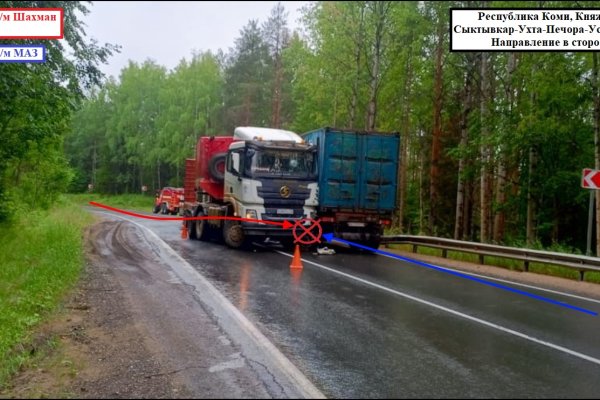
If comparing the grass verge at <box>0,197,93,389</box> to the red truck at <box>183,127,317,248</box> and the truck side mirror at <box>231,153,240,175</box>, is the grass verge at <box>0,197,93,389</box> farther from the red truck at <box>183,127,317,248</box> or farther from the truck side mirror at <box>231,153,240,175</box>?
the truck side mirror at <box>231,153,240,175</box>

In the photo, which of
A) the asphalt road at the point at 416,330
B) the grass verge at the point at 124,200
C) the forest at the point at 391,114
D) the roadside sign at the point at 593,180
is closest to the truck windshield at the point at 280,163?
the asphalt road at the point at 416,330

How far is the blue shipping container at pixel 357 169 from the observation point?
16453mm

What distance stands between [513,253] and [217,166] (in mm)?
9622

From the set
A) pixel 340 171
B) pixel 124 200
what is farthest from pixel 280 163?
pixel 124 200

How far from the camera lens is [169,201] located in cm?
3994

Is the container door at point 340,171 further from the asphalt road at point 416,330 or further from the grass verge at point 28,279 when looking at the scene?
the grass verge at point 28,279

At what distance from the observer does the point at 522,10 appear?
9.66 metres

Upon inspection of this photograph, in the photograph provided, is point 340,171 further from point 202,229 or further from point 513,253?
point 202,229

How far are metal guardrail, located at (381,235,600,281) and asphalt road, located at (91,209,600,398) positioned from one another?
2.12 m

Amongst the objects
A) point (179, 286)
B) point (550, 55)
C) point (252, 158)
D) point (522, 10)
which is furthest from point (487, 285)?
point (550, 55)

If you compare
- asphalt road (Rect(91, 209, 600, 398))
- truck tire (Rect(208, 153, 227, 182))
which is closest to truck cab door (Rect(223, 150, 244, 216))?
truck tire (Rect(208, 153, 227, 182))

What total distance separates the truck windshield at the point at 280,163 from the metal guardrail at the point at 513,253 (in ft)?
13.9

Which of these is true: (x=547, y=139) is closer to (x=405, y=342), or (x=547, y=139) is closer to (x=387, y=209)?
(x=387, y=209)

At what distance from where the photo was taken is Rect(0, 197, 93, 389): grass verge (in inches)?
247
